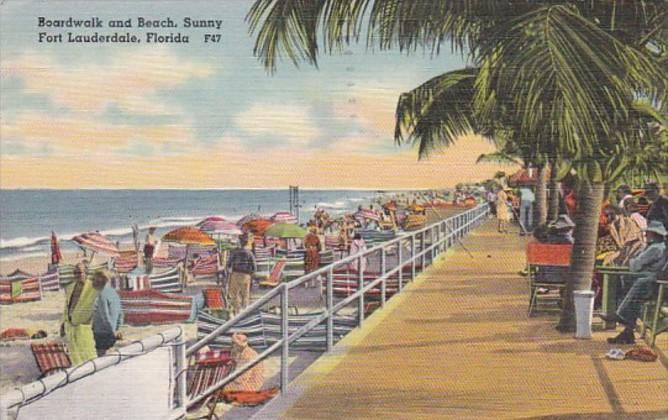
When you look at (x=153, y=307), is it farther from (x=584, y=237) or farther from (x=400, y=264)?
(x=400, y=264)

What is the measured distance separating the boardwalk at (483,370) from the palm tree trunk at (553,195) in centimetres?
16

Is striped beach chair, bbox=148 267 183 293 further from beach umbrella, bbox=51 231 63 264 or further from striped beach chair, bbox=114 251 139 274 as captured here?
beach umbrella, bbox=51 231 63 264

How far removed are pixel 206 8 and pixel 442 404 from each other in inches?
56.8

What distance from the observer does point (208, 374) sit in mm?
2975

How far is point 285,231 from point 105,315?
0.61m

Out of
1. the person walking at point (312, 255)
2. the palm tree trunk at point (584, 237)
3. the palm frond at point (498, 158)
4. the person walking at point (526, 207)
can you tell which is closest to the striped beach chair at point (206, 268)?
the person walking at point (312, 255)

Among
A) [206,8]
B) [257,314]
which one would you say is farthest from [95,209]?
[257,314]

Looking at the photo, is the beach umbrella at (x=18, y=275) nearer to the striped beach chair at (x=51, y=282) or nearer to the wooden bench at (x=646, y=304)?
the striped beach chair at (x=51, y=282)

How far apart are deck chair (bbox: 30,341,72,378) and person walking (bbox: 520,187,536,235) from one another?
150 centimetres

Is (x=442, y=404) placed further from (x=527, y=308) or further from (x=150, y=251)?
(x=150, y=251)

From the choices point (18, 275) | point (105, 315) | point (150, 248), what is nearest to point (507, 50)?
point (150, 248)

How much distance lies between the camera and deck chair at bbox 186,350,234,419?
2893 mm

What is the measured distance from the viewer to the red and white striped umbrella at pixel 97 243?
274cm

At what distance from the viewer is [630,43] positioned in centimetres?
281
